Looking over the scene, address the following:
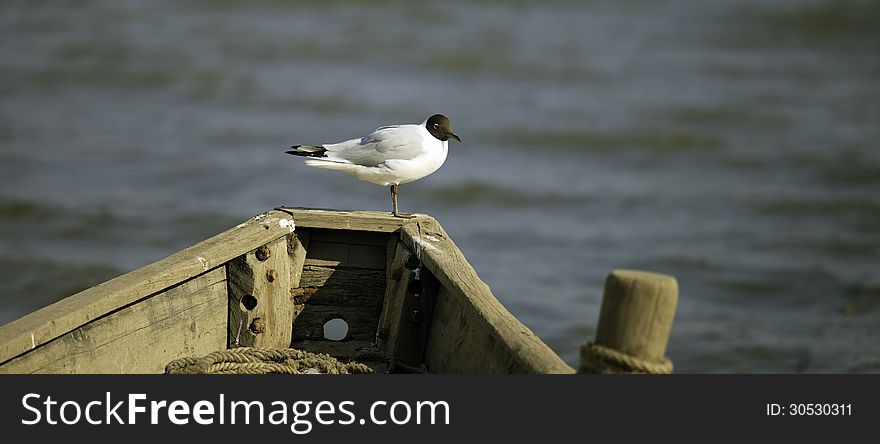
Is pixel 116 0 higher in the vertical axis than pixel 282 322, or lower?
higher

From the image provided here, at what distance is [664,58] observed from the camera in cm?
1479

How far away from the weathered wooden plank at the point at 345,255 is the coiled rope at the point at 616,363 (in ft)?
5.43

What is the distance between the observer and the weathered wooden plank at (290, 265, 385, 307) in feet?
14.5

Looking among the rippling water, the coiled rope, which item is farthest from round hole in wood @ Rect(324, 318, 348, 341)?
the coiled rope

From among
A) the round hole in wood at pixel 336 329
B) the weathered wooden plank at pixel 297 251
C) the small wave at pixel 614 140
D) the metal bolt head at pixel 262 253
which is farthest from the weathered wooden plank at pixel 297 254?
the small wave at pixel 614 140

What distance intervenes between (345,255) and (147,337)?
91cm

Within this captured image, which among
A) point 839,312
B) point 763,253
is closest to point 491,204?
point 763,253

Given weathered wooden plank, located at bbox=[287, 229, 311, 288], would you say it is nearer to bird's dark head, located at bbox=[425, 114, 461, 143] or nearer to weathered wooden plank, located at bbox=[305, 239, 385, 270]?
weathered wooden plank, located at bbox=[305, 239, 385, 270]

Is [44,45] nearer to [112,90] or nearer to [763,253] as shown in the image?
[112,90]

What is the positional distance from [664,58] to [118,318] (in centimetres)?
1204

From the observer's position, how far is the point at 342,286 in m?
4.46

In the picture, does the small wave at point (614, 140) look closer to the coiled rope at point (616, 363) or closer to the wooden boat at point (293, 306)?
the wooden boat at point (293, 306)

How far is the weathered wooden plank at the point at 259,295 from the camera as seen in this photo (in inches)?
165

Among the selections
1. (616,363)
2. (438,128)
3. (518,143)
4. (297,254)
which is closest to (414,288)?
(297,254)
